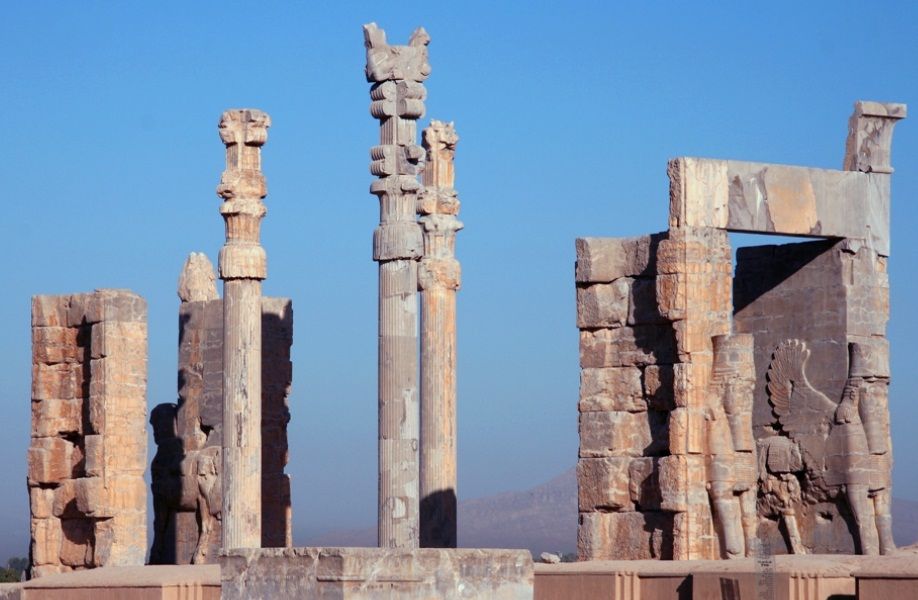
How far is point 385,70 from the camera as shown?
24.3m

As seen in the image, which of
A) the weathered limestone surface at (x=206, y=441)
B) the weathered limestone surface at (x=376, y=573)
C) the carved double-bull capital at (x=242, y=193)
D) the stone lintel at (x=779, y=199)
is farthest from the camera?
the weathered limestone surface at (x=206, y=441)

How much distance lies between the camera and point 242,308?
2541 cm

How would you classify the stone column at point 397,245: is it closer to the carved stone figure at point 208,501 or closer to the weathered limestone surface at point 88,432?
the weathered limestone surface at point 88,432

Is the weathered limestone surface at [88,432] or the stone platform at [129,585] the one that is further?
the weathered limestone surface at [88,432]

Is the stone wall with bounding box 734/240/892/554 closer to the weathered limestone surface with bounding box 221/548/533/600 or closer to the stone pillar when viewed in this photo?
the stone pillar

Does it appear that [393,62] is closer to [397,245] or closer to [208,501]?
[397,245]

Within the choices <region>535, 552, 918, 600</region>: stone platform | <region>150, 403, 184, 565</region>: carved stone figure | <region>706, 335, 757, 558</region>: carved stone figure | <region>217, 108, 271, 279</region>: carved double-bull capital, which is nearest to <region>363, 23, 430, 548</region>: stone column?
<region>217, 108, 271, 279</region>: carved double-bull capital

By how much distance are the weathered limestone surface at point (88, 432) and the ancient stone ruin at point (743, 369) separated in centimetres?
515

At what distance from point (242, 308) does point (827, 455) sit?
6910mm

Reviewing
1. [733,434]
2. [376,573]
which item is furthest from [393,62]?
[376,573]

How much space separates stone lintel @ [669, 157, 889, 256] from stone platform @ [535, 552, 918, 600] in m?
5.25

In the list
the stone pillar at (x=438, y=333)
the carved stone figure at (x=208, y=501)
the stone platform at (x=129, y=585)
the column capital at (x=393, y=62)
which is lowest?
A: the stone platform at (x=129, y=585)

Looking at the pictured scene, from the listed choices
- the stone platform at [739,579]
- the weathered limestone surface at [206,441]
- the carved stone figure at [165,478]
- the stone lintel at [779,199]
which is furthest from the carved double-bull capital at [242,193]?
the stone platform at [739,579]

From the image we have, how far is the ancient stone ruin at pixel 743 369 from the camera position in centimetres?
2223
